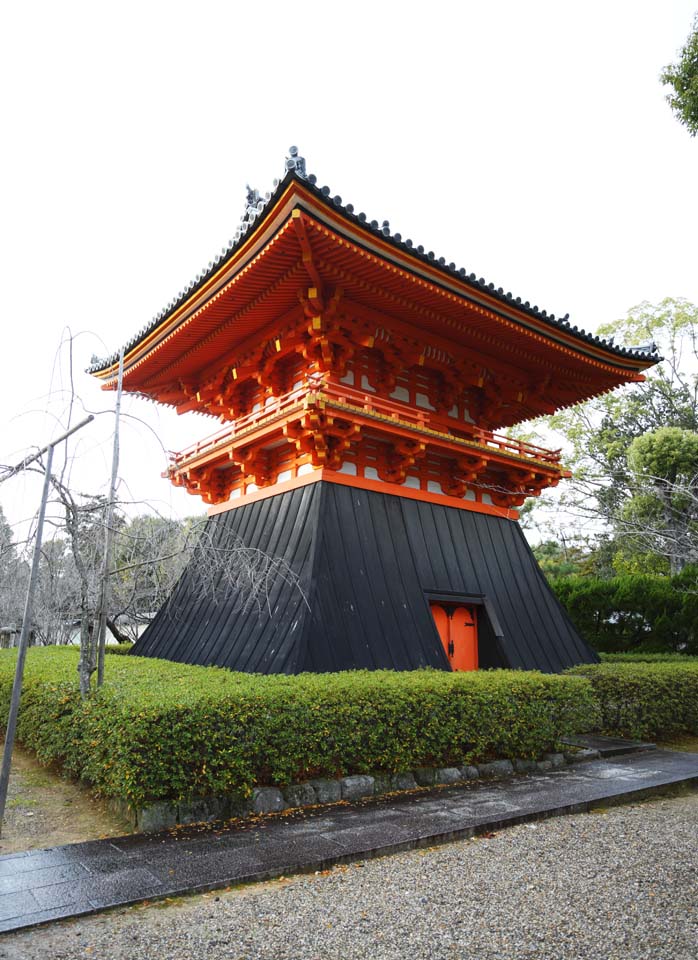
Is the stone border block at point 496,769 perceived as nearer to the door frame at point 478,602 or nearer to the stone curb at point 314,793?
the stone curb at point 314,793

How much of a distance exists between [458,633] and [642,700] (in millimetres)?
3062

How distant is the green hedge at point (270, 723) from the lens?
18.3 feet

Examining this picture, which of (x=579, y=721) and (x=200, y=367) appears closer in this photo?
(x=579, y=721)

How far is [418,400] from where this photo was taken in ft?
40.1

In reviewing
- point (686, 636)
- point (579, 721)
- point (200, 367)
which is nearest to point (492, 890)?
point (579, 721)

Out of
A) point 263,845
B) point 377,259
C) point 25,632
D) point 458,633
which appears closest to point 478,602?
point 458,633

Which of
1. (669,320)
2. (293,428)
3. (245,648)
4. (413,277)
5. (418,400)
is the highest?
(669,320)

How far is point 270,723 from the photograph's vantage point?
613cm

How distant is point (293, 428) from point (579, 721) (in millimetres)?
5908

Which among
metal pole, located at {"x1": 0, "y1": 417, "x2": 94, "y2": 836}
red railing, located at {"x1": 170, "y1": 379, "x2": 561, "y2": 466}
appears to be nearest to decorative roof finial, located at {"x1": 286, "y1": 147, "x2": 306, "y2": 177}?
red railing, located at {"x1": 170, "y1": 379, "x2": 561, "y2": 466}

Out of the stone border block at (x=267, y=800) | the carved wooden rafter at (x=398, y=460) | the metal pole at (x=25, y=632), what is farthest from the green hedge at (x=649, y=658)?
the metal pole at (x=25, y=632)

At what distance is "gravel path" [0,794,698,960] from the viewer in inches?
138

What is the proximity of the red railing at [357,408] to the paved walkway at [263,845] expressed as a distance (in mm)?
5480

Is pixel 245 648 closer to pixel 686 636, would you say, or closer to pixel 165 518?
pixel 165 518
